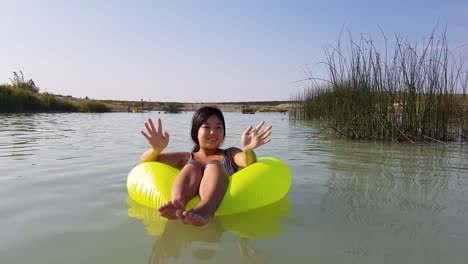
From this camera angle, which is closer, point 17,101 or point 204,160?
point 204,160

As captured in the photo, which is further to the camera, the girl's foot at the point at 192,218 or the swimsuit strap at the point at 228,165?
the swimsuit strap at the point at 228,165

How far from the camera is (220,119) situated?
11.3 feet

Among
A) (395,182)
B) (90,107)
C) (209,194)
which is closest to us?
(209,194)

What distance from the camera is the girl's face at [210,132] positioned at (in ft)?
11.1

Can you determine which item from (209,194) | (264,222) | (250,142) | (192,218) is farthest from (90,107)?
(192,218)

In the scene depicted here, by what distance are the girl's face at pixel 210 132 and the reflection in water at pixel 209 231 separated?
2.52 feet

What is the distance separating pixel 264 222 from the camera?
266 cm

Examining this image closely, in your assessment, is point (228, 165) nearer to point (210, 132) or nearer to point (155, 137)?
point (210, 132)

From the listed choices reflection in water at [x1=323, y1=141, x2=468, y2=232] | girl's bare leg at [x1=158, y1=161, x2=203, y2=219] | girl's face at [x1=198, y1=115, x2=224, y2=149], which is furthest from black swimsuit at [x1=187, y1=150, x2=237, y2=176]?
reflection in water at [x1=323, y1=141, x2=468, y2=232]

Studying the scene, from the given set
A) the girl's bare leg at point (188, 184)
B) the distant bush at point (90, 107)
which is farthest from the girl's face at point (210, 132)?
the distant bush at point (90, 107)

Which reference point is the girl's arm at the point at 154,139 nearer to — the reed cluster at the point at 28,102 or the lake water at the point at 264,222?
the lake water at the point at 264,222

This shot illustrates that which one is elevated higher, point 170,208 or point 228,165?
point 228,165

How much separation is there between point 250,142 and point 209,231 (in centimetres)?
107

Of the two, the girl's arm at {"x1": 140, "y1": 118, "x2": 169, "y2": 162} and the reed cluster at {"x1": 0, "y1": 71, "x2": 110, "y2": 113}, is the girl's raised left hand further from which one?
the reed cluster at {"x1": 0, "y1": 71, "x2": 110, "y2": 113}
